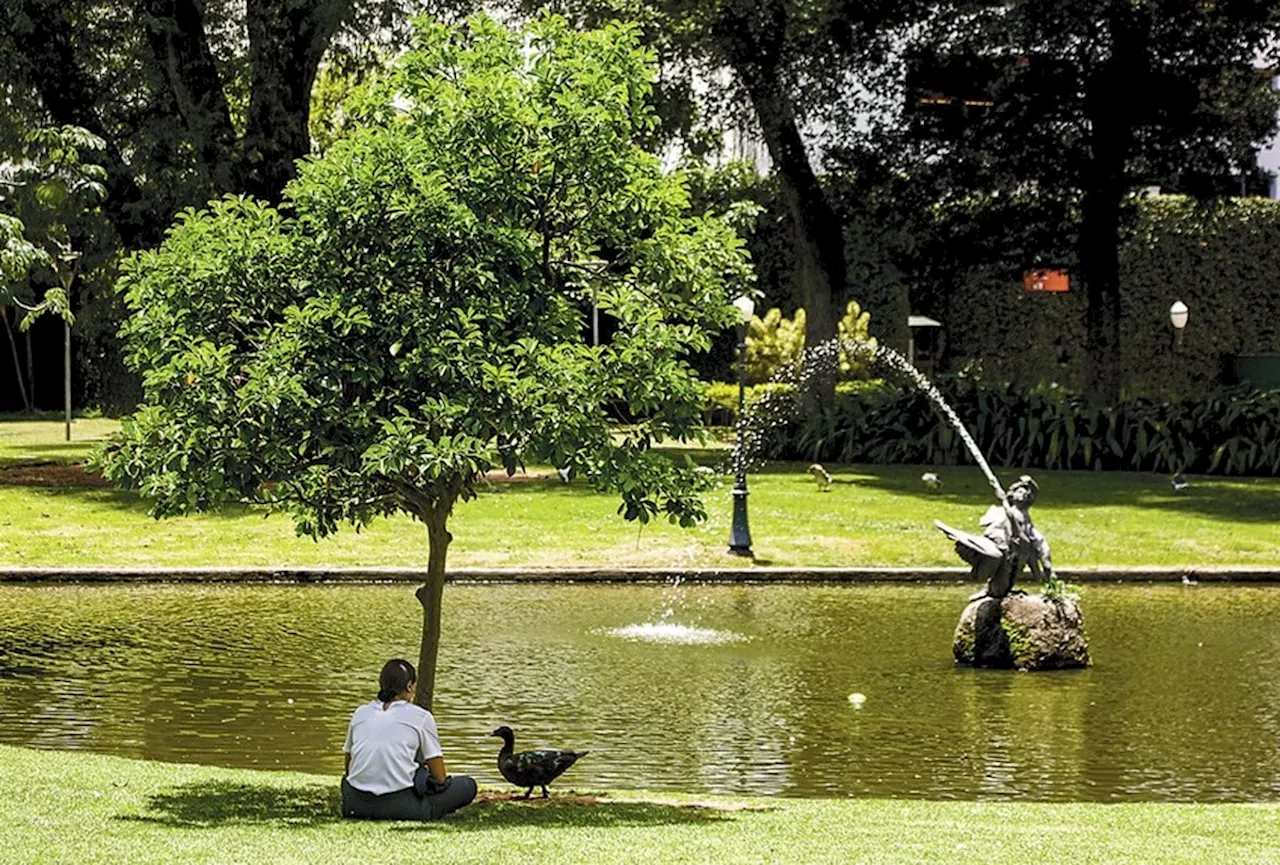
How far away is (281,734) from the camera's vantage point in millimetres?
15984

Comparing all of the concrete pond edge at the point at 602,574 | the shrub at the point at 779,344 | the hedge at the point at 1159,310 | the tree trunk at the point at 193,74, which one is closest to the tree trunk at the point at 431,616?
the concrete pond edge at the point at 602,574

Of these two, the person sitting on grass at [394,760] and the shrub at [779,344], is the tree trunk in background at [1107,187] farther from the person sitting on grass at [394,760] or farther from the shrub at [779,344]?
the person sitting on grass at [394,760]

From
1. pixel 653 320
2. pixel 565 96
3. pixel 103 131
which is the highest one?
pixel 103 131

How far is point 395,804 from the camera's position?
11.7 m

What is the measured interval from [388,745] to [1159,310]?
42.4 m

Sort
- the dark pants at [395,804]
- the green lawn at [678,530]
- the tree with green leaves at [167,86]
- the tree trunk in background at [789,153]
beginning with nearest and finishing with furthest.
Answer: the dark pants at [395,804] < the green lawn at [678,530] < the tree with green leaves at [167,86] < the tree trunk in background at [789,153]

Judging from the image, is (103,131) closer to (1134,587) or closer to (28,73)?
(28,73)

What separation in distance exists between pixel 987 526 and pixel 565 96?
27.0 feet

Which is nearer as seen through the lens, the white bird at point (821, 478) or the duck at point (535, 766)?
the duck at point (535, 766)

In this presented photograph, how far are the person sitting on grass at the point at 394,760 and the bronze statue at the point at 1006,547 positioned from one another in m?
8.83

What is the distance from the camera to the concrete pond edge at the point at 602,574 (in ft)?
83.6

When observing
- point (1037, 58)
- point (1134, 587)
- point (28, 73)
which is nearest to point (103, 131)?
point (28, 73)

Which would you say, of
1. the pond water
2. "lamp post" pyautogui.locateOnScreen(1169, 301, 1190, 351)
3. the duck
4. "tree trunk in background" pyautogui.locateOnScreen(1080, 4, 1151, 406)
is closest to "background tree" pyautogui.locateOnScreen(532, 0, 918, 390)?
"tree trunk in background" pyautogui.locateOnScreen(1080, 4, 1151, 406)

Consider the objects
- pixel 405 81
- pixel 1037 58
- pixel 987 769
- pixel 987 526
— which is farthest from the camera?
pixel 1037 58
